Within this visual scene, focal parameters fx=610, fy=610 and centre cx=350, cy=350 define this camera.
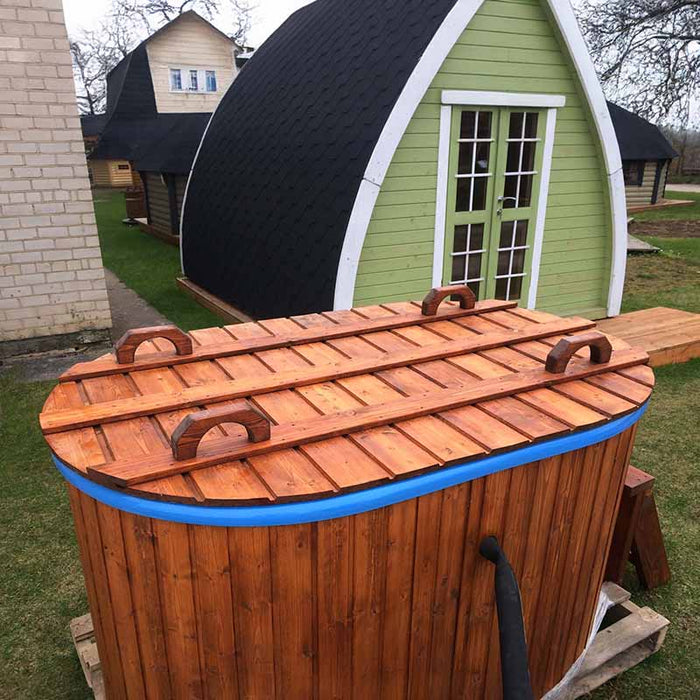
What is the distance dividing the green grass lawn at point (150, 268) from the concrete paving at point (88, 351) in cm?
23

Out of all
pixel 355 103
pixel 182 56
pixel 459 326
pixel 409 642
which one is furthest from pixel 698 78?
pixel 409 642

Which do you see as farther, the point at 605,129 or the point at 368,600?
the point at 605,129

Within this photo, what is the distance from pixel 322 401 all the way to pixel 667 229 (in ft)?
57.3

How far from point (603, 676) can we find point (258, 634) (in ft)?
6.30

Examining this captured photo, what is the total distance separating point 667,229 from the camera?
16.9 m

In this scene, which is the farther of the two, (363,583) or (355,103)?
(355,103)

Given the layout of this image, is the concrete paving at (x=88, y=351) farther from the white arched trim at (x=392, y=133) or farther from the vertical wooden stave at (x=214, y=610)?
the vertical wooden stave at (x=214, y=610)

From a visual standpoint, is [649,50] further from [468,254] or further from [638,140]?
[468,254]

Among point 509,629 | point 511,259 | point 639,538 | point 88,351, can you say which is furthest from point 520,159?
point 509,629

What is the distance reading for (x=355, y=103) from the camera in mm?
6199

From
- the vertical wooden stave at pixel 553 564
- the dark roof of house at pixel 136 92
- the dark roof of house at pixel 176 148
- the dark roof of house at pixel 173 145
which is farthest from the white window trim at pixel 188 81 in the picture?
the vertical wooden stave at pixel 553 564

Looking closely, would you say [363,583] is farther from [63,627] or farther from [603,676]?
[63,627]

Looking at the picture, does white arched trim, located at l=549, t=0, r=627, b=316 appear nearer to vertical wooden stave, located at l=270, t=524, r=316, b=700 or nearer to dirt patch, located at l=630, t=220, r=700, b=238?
vertical wooden stave, located at l=270, t=524, r=316, b=700

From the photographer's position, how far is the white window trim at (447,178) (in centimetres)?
645
